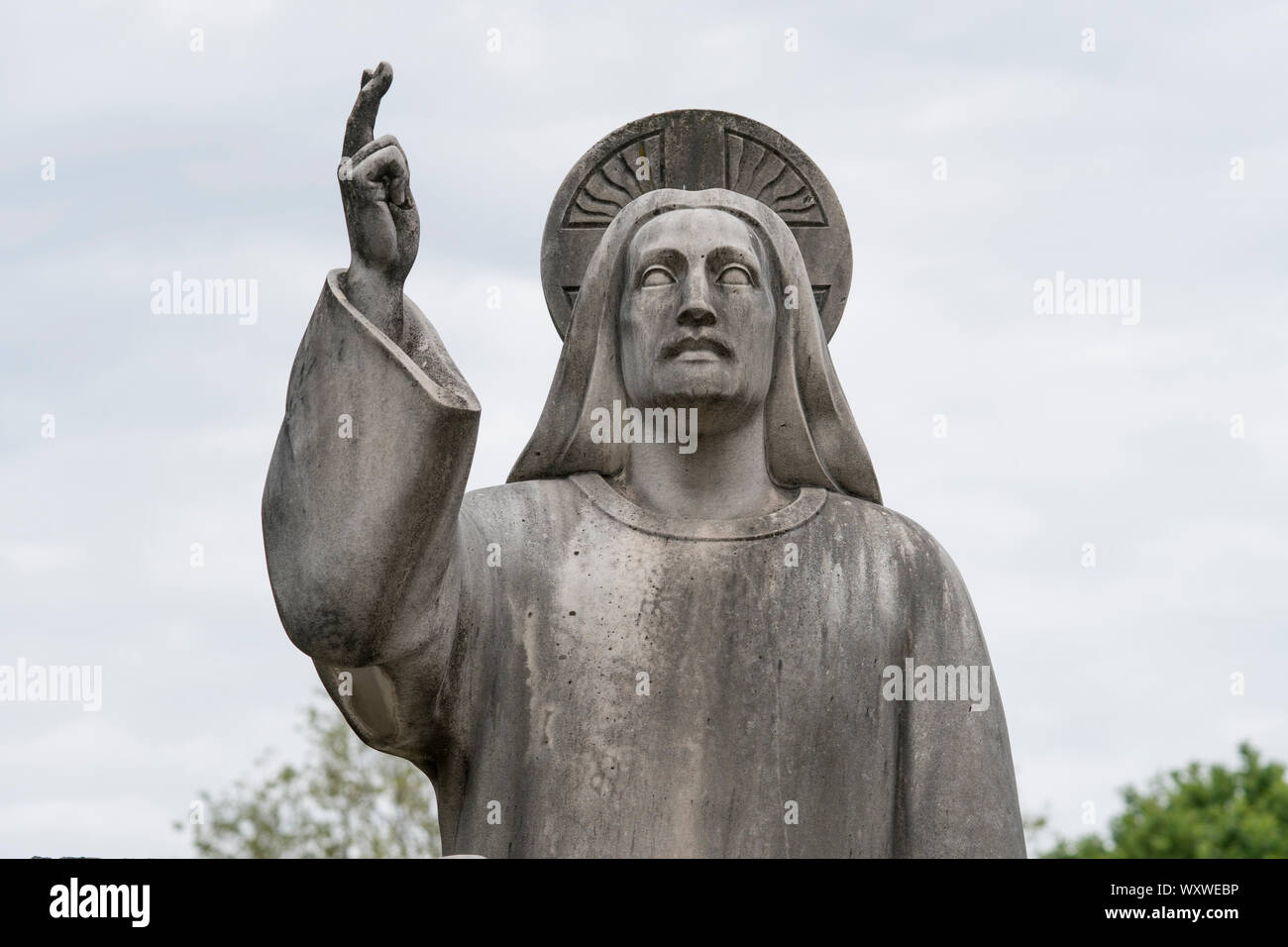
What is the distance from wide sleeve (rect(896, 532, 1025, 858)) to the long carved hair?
25.0 inches

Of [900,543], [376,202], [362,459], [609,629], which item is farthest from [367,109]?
[900,543]

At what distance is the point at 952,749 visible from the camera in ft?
29.3

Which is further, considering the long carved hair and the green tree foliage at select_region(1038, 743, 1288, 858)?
the green tree foliage at select_region(1038, 743, 1288, 858)

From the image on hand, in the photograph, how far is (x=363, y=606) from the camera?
819cm

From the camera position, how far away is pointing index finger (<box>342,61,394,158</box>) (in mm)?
8266

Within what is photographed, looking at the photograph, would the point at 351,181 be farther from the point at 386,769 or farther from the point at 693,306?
the point at 386,769

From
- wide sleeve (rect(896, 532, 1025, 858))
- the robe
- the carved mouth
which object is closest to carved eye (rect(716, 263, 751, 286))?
the carved mouth

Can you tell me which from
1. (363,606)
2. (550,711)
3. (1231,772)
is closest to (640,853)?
(550,711)

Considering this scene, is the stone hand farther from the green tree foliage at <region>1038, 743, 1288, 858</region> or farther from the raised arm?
the green tree foliage at <region>1038, 743, 1288, 858</region>

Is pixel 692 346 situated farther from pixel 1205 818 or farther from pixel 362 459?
pixel 1205 818

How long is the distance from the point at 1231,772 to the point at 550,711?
3165 centimetres

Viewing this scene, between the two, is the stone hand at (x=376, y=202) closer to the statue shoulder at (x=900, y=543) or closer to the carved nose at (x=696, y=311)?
the carved nose at (x=696, y=311)

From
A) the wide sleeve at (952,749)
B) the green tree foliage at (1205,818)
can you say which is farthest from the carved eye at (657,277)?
the green tree foliage at (1205,818)
